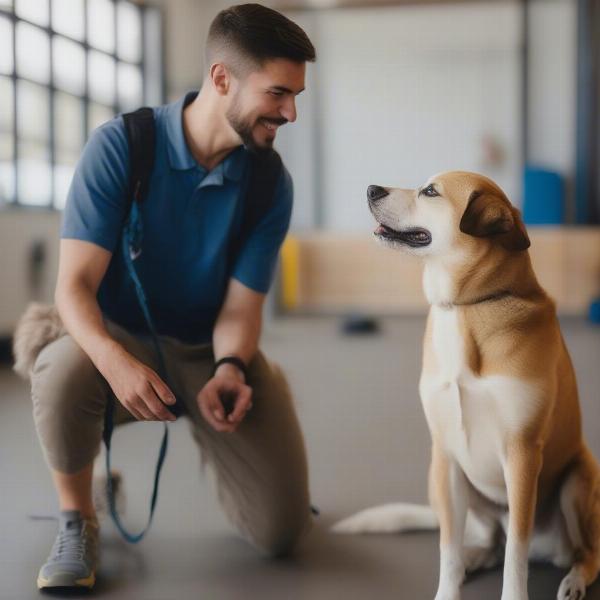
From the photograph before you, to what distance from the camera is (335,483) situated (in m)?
2.33

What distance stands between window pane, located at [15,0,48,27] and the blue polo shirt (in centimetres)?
366

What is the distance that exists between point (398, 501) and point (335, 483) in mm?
230

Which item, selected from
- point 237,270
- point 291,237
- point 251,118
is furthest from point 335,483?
point 291,237

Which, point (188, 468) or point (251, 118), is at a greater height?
point (251, 118)

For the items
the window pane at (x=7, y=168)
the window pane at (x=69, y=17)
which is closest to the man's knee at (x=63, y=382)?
the window pane at (x=7, y=168)

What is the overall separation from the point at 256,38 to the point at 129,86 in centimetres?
577

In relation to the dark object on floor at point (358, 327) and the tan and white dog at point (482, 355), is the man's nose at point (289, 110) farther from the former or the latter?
the dark object on floor at point (358, 327)

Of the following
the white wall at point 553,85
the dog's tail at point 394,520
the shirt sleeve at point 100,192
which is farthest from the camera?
the white wall at point 553,85

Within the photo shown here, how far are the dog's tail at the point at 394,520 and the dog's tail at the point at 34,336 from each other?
770mm

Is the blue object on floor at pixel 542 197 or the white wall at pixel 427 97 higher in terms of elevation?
the white wall at pixel 427 97

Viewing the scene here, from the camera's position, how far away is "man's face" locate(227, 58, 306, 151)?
59.1 inches

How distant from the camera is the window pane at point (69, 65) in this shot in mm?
5645

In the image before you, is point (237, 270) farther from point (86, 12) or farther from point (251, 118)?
point (86, 12)

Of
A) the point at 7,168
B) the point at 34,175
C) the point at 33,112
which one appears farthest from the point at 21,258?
the point at 33,112
